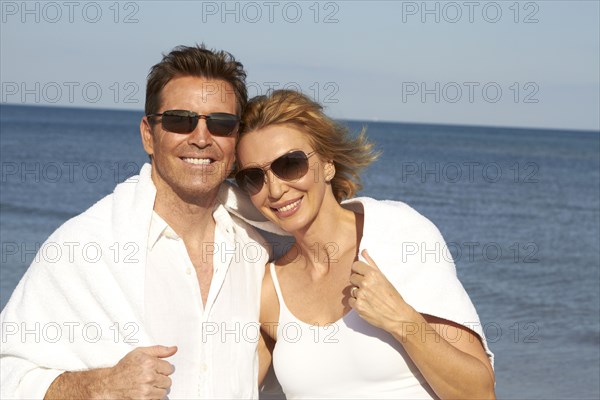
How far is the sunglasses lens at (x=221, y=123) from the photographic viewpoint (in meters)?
4.02

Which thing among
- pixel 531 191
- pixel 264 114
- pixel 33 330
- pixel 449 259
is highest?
pixel 531 191

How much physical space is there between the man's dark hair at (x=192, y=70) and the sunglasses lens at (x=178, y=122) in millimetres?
116

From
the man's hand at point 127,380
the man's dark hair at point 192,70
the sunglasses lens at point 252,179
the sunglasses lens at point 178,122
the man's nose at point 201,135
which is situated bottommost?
the man's hand at point 127,380

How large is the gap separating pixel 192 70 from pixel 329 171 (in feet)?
2.78

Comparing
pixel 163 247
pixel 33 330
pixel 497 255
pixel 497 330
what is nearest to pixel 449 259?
pixel 163 247

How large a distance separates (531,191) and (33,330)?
2731cm

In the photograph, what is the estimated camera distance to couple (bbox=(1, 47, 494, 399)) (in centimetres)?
366

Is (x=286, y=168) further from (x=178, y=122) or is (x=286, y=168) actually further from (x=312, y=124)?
(x=178, y=122)

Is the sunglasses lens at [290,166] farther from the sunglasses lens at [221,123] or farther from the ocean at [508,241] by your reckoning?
the ocean at [508,241]

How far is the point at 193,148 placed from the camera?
4012 millimetres

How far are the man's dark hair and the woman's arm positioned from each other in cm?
111

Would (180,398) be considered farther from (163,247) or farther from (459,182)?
(459,182)

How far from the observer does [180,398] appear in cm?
385

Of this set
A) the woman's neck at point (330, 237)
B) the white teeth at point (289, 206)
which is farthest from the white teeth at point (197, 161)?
the woman's neck at point (330, 237)
